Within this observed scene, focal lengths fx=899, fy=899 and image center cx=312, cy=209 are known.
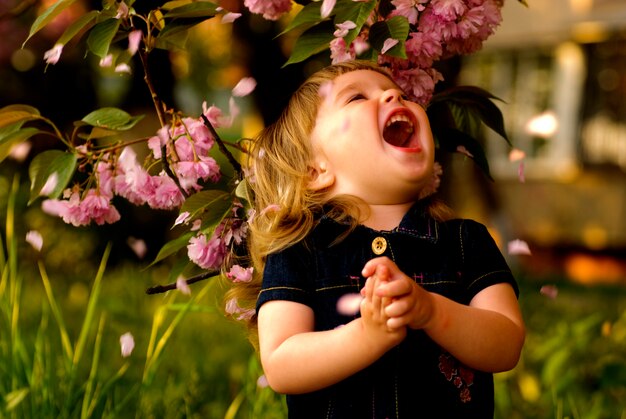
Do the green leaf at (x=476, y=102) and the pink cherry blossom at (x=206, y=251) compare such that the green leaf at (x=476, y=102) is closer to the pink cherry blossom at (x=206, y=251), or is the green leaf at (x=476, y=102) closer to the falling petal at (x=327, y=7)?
the falling petal at (x=327, y=7)

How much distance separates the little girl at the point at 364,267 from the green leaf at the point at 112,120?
1.11 feet

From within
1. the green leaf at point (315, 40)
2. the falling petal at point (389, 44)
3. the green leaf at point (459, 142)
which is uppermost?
the falling petal at point (389, 44)

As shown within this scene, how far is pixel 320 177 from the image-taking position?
5.83 ft

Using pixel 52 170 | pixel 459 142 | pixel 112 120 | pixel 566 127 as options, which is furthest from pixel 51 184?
pixel 566 127

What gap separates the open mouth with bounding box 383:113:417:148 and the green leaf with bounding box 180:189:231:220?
352 mm

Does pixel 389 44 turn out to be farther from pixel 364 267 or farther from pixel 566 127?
pixel 566 127

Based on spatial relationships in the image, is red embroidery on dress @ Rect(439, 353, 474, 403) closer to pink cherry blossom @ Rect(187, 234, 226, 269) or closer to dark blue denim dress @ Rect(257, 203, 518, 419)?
dark blue denim dress @ Rect(257, 203, 518, 419)

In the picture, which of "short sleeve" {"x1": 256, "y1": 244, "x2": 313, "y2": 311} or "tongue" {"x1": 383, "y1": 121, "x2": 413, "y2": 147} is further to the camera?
"tongue" {"x1": 383, "y1": 121, "x2": 413, "y2": 147}

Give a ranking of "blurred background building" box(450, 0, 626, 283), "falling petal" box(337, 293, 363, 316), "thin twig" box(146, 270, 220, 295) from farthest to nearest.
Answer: "blurred background building" box(450, 0, 626, 283)
"thin twig" box(146, 270, 220, 295)
"falling petal" box(337, 293, 363, 316)

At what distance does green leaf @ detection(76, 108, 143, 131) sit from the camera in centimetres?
187

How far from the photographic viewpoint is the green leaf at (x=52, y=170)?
5.98 feet

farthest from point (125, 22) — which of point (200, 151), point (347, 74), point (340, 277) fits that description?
point (340, 277)

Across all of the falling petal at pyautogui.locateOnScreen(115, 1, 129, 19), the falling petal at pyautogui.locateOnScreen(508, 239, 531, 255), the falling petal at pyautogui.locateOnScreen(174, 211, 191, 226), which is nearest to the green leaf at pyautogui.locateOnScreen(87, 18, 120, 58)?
Result: the falling petal at pyautogui.locateOnScreen(115, 1, 129, 19)

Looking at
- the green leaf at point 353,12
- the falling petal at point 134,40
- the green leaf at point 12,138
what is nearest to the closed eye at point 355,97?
the green leaf at point 353,12
